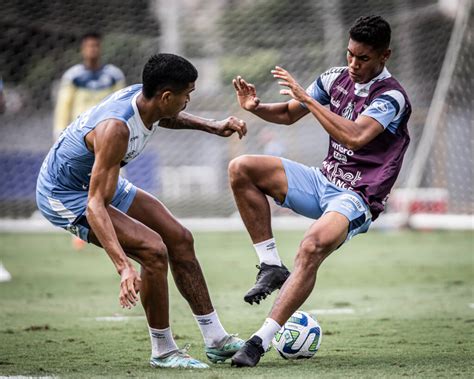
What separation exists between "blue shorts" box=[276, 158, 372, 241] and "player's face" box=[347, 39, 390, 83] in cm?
74

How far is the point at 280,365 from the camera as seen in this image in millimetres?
6383

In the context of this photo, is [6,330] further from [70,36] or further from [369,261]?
[70,36]

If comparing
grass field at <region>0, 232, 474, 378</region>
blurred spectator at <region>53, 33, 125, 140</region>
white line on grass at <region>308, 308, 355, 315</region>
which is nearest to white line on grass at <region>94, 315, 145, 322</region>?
grass field at <region>0, 232, 474, 378</region>

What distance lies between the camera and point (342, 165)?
700cm

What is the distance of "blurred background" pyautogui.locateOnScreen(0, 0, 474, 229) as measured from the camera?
17109 millimetres

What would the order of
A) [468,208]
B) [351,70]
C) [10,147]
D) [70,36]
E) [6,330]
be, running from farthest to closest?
[10,147]
[70,36]
[468,208]
[6,330]
[351,70]

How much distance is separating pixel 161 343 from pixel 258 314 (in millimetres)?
2761

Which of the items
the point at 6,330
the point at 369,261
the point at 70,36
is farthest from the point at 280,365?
the point at 70,36

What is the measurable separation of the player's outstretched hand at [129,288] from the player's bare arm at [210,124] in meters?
1.59

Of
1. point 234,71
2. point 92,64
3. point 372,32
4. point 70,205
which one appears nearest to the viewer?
point 70,205

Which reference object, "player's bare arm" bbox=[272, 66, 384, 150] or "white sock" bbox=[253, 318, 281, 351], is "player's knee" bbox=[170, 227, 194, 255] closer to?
"white sock" bbox=[253, 318, 281, 351]

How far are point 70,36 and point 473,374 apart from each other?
16328mm

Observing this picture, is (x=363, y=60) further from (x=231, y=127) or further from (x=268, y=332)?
(x=268, y=332)

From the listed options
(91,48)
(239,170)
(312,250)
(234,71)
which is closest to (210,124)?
(239,170)
